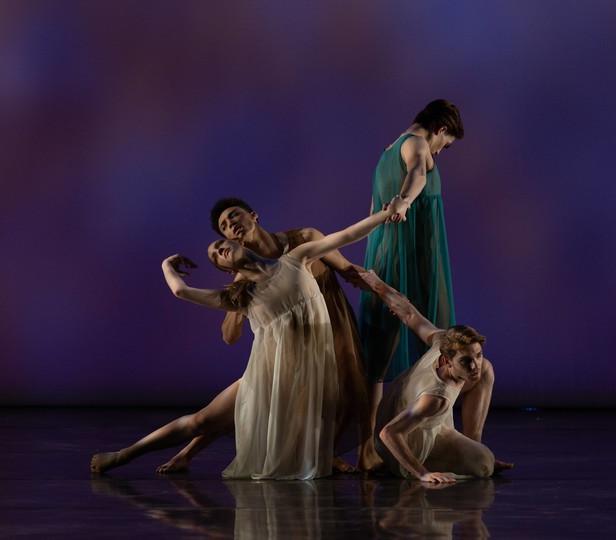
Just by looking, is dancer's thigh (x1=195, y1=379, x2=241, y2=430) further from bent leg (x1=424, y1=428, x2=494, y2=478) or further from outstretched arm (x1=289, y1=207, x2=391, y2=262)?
bent leg (x1=424, y1=428, x2=494, y2=478)

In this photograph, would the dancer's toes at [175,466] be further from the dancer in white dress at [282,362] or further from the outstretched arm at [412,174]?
the outstretched arm at [412,174]

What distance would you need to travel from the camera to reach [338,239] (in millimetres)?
4016

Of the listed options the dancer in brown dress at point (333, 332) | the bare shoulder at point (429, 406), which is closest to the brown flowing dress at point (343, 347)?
the dancer in brown dress at point (333, 332)

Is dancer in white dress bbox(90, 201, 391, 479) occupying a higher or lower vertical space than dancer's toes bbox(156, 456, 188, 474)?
higher

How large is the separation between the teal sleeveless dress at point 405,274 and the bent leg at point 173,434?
1.76 ft

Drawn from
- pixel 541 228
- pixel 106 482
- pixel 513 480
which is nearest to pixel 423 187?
pixel 513 480

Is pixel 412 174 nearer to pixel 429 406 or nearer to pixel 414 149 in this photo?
pixel 414 149

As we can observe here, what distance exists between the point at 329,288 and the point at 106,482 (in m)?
0.96

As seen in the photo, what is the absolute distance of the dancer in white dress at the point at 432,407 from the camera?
391 centimetres

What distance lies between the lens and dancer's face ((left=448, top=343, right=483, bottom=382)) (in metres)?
3.92

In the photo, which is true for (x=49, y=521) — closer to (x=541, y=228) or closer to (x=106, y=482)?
(x=106, y=482)

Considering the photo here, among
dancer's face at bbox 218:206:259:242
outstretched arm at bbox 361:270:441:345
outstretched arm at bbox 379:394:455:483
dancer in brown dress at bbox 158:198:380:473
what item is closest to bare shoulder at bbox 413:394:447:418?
outstretched arm at bbox 379:394:455:483

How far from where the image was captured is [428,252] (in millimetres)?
4523

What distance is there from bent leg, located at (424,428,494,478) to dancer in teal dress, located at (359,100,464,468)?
42 cm
